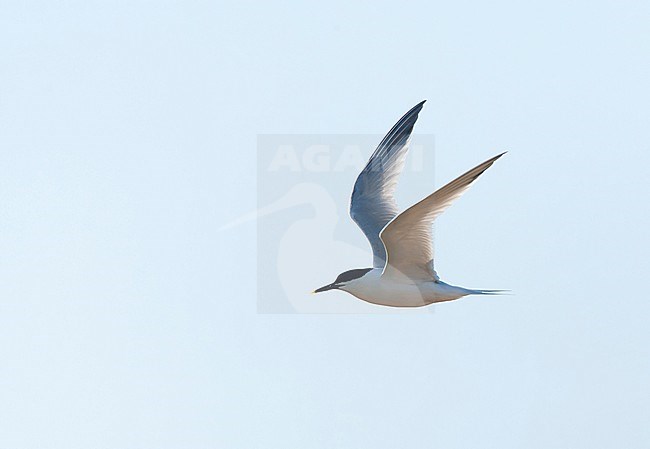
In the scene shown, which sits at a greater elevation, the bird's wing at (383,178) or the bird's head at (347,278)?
the bird's wing at (383,178)

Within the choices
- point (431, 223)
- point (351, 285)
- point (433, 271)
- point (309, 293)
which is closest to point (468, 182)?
point (431, 223)

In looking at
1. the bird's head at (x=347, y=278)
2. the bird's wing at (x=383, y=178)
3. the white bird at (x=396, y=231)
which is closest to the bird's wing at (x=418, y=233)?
the white bird at (x=396, y=231)

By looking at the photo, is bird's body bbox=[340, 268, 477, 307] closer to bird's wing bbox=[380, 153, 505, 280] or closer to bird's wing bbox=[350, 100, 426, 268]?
bird's wing bbox=[380, 153, 505, 280]

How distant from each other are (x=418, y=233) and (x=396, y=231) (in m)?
0.24

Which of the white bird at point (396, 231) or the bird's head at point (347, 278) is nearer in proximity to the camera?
the white bird at point (396, 231)

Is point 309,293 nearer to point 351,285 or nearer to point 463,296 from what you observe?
point 351,285

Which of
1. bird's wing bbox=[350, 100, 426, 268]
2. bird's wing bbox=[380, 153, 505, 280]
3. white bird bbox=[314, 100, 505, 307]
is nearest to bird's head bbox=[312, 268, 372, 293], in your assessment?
white bird bbox=[314, 100, 505, 307]

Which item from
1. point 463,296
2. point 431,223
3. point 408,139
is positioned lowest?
point 463,296

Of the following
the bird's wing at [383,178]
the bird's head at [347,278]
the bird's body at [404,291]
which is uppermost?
the bird's wing at [383,178]

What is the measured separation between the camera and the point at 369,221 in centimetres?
1148

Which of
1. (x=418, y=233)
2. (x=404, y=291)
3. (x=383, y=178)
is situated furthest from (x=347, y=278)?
(x=383, y=178)

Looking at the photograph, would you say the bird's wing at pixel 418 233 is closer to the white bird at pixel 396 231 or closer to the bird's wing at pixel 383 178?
the white bird at pixel 396 231

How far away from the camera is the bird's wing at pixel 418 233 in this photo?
855 cm

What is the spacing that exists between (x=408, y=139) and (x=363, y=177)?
66 cm
